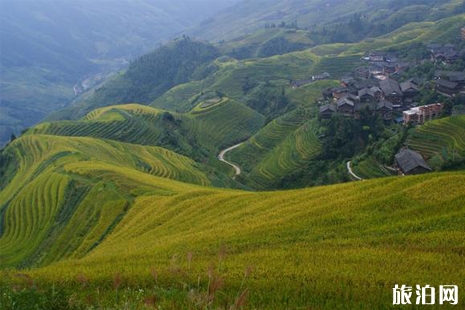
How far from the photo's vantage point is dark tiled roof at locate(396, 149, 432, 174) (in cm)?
3462

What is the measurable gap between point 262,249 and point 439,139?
31.4 meters

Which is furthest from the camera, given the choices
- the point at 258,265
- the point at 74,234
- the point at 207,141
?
the point at 207,141

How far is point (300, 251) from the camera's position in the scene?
1224 centimetres

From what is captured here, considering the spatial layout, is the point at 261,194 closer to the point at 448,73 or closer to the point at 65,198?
the point at 65,198

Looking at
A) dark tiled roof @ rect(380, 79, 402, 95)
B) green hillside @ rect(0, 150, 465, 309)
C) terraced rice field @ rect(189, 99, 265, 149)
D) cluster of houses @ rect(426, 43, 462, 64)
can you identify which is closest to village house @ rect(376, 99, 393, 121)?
dark tiled roof @ rect(380, 79, 402, 95)

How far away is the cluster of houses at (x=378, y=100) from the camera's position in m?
51.3

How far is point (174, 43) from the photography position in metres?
145

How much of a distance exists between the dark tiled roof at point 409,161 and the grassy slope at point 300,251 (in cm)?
1719

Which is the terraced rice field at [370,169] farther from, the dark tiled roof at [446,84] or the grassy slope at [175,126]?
the grassy slope at [175,126]

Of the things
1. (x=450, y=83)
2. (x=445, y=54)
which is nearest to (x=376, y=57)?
(x=445, y=54)

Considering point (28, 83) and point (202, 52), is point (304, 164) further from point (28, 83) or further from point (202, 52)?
point (28, 83)

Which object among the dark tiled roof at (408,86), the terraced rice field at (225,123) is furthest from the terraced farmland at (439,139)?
the terraced rice field at (225,123)

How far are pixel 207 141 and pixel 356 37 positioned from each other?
81.1m

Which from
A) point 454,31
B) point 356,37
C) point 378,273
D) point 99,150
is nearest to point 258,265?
point 378,273
